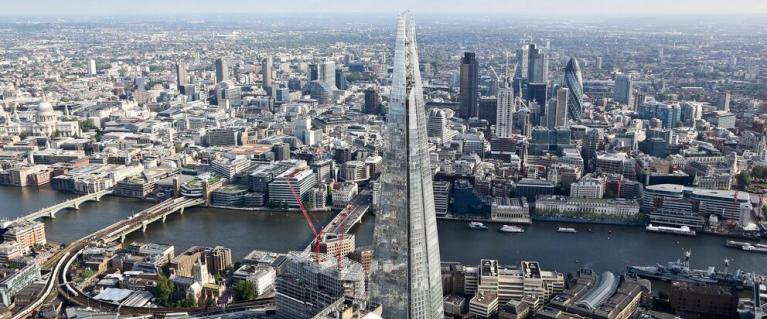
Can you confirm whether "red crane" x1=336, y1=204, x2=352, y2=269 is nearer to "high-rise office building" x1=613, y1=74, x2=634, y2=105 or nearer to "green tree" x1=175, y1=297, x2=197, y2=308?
"green tree" x1=175, y1=297, x2=197, y2=308

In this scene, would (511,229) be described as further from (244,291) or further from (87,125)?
(87,125)

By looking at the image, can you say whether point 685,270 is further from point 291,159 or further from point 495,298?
point 291,159

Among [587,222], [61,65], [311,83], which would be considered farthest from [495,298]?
[61,65]

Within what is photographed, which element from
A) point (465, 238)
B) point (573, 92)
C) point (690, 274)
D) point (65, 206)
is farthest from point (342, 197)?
point (573, 92)

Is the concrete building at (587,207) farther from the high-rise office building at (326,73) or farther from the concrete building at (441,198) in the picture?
the high-rise office building at (326,73)

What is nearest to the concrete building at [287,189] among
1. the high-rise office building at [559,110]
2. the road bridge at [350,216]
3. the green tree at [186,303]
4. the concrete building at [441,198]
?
the road bridge at [350,216]
